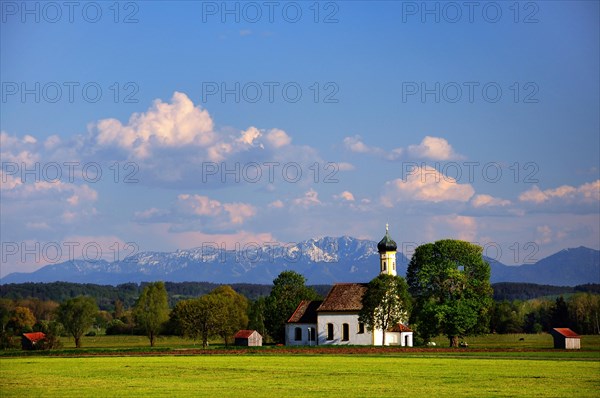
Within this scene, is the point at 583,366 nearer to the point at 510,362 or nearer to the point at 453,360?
the point at 510,362

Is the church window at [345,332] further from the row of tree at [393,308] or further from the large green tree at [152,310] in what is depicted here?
the large green tree at [152,310]

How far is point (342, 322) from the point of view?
111m

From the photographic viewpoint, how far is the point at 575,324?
520 feet

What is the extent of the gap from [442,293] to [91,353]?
3841cm

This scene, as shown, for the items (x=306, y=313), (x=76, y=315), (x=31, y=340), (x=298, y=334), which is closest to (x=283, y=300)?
(x=306, y=313)

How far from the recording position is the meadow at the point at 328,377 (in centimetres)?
4606

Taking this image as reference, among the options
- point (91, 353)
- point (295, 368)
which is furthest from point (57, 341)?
point (295, 368)

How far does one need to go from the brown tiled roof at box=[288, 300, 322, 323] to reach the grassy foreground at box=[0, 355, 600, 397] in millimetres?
38109

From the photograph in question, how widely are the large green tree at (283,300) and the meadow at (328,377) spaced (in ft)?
114

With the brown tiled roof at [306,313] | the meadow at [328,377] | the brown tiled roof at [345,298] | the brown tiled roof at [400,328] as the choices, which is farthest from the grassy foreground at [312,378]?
the brown tiled roof at [306,313]

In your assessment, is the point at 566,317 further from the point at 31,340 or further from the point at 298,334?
the point at 31,340

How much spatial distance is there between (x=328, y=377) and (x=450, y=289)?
51.3 m

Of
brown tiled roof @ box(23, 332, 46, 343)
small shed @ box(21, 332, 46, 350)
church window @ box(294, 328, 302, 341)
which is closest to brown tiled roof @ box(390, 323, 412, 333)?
church window @ box(294, 328, 302, 341)

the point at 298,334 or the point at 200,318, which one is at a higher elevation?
the point at 200,318
